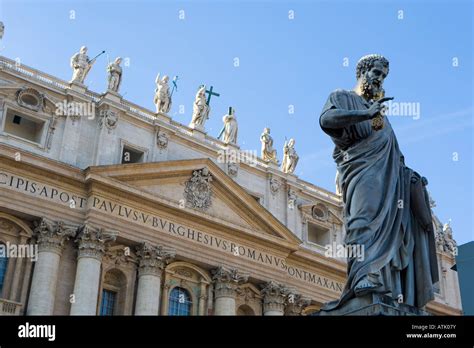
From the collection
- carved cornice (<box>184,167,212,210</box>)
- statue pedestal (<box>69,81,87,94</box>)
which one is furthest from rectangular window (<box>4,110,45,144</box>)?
carved cornice (<box>184,167,212,210</box>)

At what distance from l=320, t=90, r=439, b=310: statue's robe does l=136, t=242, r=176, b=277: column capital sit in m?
20.8

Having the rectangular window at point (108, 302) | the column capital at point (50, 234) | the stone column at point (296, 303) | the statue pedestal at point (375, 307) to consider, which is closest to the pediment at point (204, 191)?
the stone column at point (296, 303)

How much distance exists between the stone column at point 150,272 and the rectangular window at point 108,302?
3.70ft

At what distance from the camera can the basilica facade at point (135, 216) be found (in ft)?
83.2

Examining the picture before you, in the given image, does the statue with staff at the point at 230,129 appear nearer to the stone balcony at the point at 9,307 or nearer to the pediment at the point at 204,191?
the pediment at the point at 204,191

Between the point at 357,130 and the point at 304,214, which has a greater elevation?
the point at 304,214

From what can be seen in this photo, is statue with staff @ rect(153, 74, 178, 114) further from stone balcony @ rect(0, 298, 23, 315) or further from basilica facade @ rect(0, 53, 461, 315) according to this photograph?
stone balcony @ rect(0, 298, 23, 315)

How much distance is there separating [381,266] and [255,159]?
2759 centimetres

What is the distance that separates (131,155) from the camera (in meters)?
29.8

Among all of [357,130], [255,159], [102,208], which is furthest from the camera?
[255,159]
